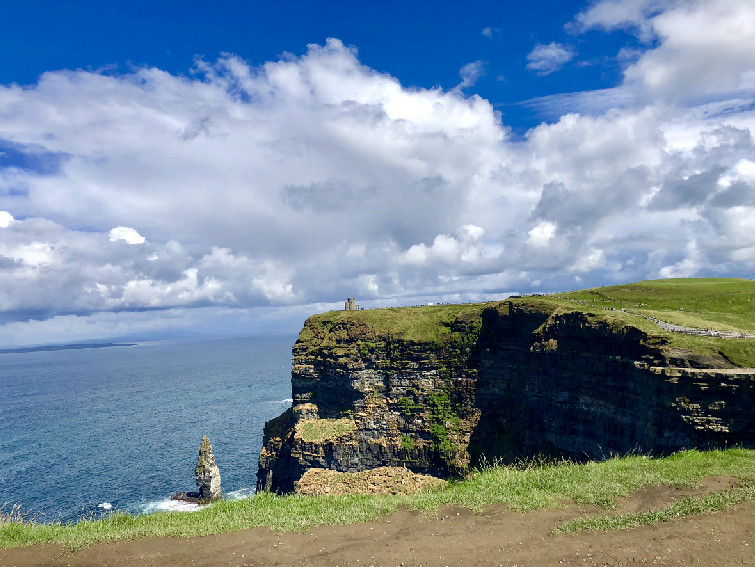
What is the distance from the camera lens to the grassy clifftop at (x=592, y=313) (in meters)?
45.8

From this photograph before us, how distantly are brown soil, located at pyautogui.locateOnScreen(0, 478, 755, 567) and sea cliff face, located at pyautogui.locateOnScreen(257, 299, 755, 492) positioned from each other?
68.3ft

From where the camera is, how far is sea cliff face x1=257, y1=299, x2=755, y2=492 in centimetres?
3866

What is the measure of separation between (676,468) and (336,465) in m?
45.1

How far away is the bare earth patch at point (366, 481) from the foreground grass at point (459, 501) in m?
34.5

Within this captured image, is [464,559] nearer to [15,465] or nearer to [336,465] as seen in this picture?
[336,465]

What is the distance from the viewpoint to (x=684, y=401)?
3166cm

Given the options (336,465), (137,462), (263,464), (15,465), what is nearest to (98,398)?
(15,465)

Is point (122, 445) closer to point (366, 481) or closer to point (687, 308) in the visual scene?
point (366, 481)

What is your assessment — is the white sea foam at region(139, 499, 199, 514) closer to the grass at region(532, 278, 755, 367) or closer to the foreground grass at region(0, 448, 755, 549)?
the foreground grass at region(0, 448, 755, 549)

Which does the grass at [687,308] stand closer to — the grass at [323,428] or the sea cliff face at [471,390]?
the sea cliff face at [471,390]

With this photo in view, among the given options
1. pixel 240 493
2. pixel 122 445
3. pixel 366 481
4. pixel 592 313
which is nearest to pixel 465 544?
pixel 592 313

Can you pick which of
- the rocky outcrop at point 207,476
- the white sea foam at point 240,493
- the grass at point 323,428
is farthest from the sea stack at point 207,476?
the grass at point 323,428

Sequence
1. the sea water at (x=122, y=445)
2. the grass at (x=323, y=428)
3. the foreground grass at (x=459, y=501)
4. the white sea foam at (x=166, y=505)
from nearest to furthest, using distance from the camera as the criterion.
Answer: the foreground grass at (x=459, y=501) < the grass at (x=323, y=428) < the white sea foam at (x=166, y=505) < the sea water at (x=122, y=445)

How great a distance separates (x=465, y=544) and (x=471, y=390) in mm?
46781
